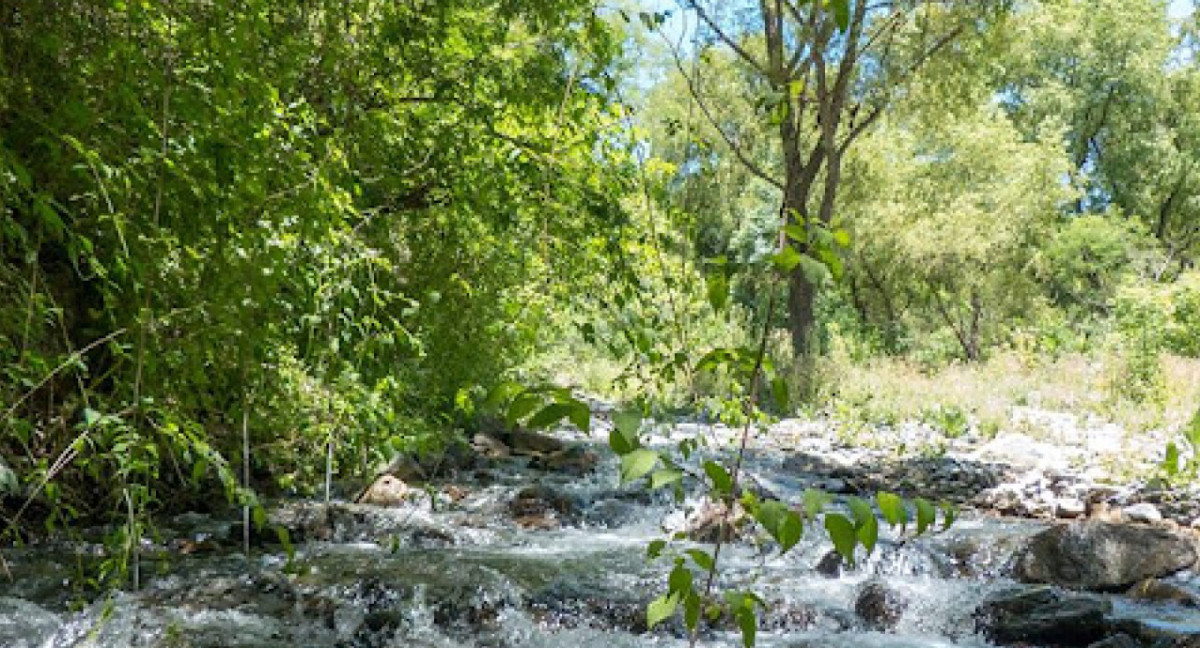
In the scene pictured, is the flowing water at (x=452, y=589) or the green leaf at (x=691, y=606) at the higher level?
the green leaf at (x=691, y=606)

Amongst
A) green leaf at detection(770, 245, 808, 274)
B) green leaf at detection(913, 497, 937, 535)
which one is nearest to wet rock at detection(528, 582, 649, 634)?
green leaf at detection(913, 497, 937, 535)

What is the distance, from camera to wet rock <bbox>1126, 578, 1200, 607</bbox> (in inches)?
204

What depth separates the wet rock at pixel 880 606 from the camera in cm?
497

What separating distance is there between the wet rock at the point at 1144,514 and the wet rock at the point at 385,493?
534 cm

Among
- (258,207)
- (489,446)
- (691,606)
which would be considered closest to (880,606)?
(258,207)

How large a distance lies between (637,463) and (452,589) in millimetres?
3749

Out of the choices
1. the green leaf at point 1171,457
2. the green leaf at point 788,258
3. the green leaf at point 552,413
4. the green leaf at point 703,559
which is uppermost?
the green leaf at point 788,258

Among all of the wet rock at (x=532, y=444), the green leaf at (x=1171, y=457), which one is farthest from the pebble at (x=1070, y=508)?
the green leaf at (x=1171, y=457)

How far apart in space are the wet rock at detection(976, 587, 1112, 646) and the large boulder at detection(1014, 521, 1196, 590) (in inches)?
17.7

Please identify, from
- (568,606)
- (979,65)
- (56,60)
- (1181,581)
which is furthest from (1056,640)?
(979,65)

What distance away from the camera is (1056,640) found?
462 centimetres

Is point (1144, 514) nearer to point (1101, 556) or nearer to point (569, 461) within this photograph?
point (1101, 556)

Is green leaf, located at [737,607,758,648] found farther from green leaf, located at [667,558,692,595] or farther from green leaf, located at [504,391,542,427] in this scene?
green leaf, located at [504,391,542,427]

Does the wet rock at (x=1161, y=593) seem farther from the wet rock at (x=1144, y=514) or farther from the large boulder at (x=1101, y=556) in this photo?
the wet rock at (x=1144, y=514)
